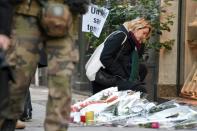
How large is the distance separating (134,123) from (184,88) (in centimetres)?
302

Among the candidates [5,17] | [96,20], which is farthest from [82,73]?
[5,17]

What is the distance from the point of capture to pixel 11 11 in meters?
3.83

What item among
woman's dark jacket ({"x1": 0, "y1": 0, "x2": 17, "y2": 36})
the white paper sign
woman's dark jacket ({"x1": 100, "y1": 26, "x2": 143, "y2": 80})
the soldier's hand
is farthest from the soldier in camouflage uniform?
the white paper sign

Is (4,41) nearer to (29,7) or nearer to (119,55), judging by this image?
(29,7)

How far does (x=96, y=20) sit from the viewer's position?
29.5 ft

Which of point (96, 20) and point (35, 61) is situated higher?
point (96, 20)

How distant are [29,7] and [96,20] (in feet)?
16.1

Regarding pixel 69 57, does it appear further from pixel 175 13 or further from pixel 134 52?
pixel 175 13

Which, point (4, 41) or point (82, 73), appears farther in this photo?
point (82, 73)

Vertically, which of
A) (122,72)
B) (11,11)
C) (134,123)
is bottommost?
(134,123)

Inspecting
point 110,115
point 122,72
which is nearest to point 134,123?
point 110,115

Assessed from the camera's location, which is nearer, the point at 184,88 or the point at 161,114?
the point at 161,114

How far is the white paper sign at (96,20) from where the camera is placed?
8969mm

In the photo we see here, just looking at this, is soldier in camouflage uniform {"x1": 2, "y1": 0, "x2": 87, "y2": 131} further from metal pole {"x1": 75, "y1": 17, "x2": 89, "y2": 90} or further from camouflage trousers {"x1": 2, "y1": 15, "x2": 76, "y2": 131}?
metal pole {"x1": 75, "y1": 17, "x2": 89, "y2": 90}
